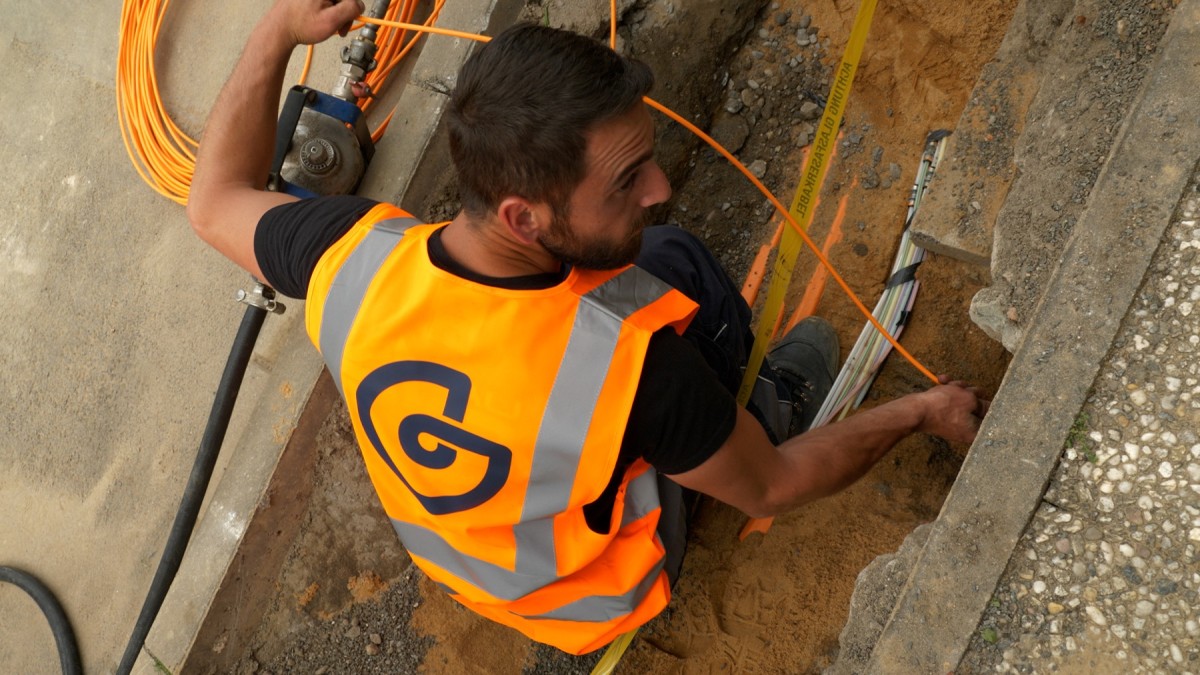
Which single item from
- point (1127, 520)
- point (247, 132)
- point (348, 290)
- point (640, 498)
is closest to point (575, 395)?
point (640, 498)

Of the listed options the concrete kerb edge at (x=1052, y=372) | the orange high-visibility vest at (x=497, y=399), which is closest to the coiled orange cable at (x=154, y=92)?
the orange high-visibility vest at (x=497, y=399)

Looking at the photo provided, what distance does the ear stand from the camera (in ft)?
5.07

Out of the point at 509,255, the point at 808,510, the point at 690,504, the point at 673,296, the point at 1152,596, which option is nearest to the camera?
the point at 1152,596

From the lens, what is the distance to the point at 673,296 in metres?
1.76

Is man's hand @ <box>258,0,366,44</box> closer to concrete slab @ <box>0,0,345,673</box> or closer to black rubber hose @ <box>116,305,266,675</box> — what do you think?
black rubber hose @ <box>116,305,266,675</box>

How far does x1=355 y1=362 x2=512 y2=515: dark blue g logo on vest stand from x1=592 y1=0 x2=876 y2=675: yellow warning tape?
80cm

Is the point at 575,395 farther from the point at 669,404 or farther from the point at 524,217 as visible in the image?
the point at 524,217

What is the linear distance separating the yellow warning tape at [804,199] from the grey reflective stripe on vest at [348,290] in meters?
0.99

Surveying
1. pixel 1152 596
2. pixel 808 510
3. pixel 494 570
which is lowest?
pixel 808 510

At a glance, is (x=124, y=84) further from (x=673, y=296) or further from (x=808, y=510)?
(x=808, y=510)

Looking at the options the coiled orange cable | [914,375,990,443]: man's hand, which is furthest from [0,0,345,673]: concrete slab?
[914,375,990,443]: man's hand

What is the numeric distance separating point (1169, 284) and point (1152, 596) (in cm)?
→ 57

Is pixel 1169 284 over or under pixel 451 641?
over

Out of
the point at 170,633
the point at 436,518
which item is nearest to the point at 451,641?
the point at 170,633
